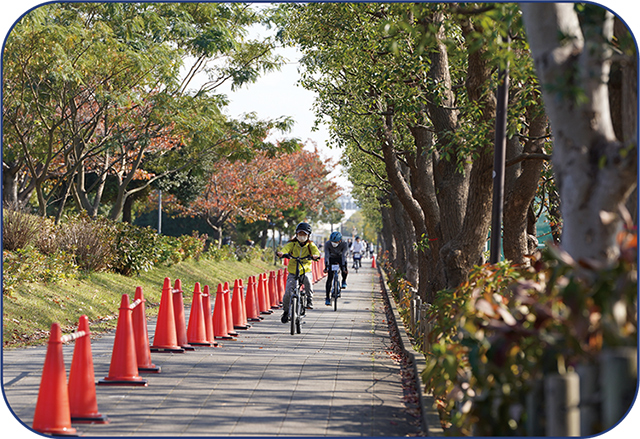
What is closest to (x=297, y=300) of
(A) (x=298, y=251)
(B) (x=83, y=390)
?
(A) (x=298, y=251)

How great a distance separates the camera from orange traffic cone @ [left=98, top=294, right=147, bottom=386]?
23.7 ft

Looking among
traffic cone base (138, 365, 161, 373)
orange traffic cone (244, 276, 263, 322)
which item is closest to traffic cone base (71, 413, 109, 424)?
traffic cone base (138, 365, 161, 373)

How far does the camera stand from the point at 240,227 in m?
55.7

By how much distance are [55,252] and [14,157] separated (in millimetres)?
6918

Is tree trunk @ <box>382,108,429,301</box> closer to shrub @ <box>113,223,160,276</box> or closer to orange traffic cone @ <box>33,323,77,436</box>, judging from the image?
shrub @ <box>113,223,160,276</box>

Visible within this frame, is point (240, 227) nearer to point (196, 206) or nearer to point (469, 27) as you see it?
point (196, 206)

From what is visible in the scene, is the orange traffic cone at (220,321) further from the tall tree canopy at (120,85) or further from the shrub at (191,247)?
the shrub at (191,247)

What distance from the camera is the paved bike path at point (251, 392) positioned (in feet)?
19.0

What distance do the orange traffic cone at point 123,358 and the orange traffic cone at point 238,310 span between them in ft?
18.7

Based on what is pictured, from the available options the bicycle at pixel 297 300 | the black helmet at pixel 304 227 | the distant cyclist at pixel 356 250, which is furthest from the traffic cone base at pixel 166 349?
the distant cyclist at pixel 356 250

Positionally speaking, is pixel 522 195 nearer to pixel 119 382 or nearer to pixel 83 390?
pixel 119 382

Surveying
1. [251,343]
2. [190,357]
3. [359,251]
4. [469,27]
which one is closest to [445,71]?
[469,27]

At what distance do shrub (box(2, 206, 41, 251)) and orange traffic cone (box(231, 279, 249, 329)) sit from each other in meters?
5.77

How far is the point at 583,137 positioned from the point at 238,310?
9907 millimetres
